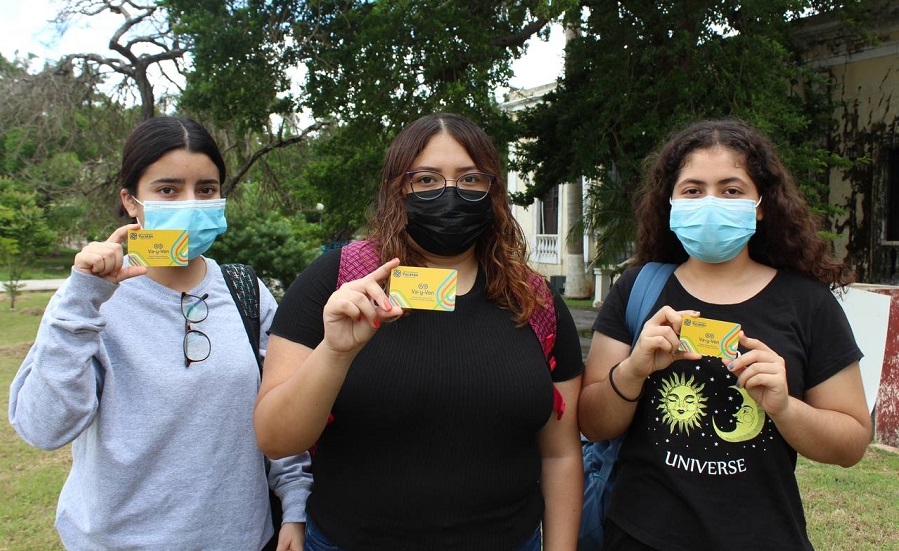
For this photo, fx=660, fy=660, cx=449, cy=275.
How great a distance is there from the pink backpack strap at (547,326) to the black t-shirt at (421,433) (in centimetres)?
15

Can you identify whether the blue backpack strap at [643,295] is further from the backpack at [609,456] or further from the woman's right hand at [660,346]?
the woman's right hand at [660,346]

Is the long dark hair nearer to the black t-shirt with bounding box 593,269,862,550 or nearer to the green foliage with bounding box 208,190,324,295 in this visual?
the black t-shirt with bounding box 593,269,862,550

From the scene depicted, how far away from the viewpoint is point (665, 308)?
6.22ft

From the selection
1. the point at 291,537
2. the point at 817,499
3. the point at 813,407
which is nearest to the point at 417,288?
the point at 291,537

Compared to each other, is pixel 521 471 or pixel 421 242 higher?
pixel 421 242

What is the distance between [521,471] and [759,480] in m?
0.68

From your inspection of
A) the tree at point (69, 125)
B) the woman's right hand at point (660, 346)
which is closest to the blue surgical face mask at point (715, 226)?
the woman's right hand at point (660, 346)

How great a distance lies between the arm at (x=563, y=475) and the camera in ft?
6.74

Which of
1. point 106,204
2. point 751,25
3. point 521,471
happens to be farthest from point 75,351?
point 106,204

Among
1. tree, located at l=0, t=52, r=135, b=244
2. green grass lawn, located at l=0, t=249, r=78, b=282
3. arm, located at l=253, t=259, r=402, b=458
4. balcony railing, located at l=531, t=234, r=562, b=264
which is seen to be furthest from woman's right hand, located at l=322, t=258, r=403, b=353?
green grass lawn, located at l=0, t=249, r=78, b=282

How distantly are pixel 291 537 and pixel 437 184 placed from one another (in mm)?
1167

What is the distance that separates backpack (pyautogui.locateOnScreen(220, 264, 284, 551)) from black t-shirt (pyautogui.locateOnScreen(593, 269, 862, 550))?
3.51 feet

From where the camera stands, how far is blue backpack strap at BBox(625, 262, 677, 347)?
2.11 m

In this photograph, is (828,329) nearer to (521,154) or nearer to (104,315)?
(104,315)
